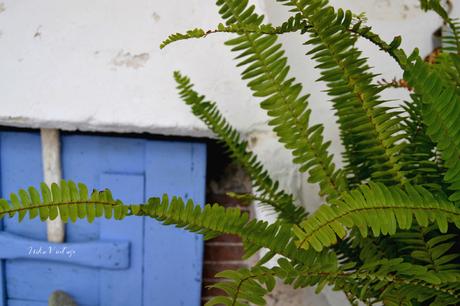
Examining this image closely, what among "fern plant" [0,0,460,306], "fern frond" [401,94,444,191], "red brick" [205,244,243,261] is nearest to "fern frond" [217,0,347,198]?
"fern plant" [0,0,460,306]

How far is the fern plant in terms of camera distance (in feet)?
2.05

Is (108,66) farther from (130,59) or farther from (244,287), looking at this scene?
(244,287)

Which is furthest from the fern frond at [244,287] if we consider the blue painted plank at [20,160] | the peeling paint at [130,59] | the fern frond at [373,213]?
the blue painted plank at [20,160]

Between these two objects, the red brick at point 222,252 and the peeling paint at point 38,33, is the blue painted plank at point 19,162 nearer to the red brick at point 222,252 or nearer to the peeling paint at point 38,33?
the peeling paint at point 38,33

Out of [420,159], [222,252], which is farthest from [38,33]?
[420,159]

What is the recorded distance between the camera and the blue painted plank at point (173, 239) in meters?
1.42

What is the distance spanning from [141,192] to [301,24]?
0.86m

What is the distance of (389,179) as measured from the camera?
0.78 metres

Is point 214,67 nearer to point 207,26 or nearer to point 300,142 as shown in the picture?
point 207,26

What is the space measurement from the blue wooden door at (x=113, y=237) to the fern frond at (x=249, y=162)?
250 mm

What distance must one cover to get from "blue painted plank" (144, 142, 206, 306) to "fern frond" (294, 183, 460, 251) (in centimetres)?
82

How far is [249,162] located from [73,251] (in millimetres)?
642

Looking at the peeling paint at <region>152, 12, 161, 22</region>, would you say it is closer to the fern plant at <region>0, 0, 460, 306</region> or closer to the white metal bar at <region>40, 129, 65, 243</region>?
the white metal bar at <region>40, 129, 65, 243</region>

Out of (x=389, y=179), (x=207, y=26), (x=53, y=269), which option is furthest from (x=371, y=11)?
(x=53, y=269)
